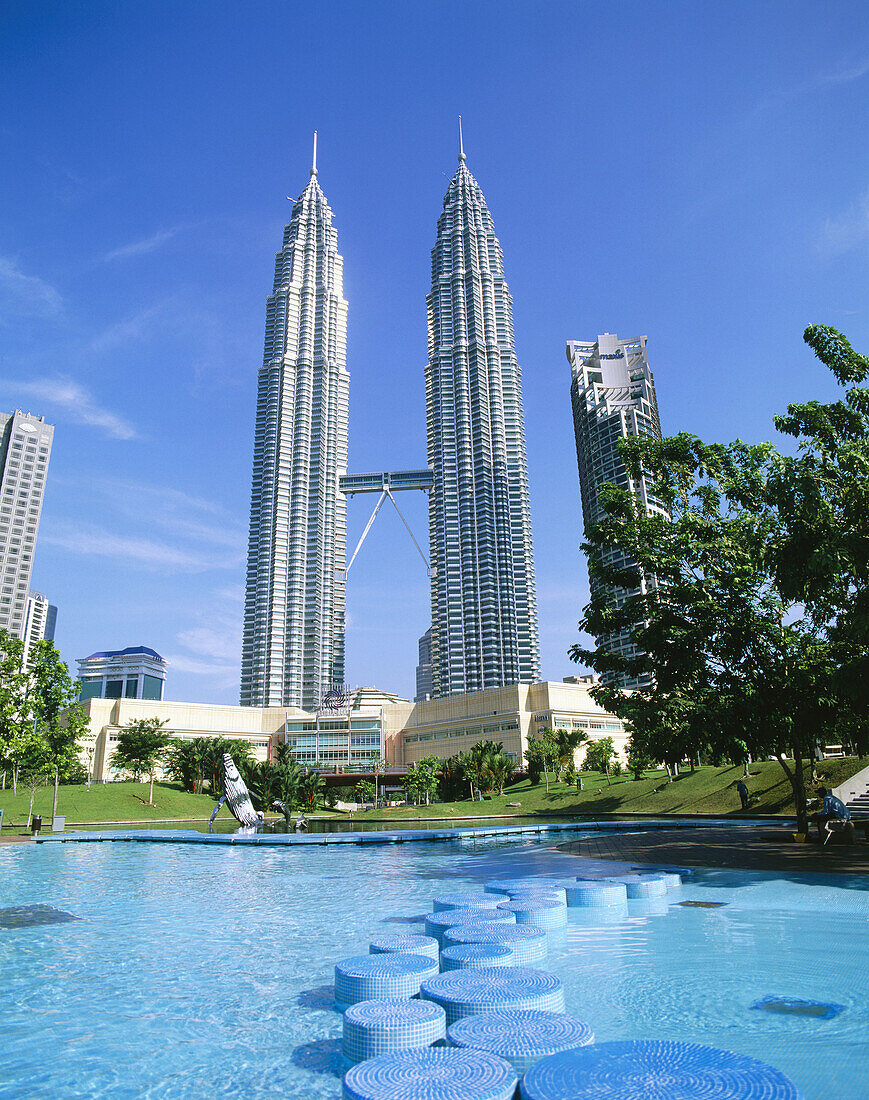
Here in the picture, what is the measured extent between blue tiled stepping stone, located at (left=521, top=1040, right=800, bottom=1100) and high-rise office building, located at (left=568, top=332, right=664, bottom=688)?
122576 mm

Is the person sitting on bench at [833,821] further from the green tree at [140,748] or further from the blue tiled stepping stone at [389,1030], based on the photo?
the green tree at [140,748]

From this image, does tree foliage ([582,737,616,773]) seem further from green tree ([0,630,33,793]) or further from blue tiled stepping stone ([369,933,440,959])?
blue tiled stepping stone ([369,933,440,959])

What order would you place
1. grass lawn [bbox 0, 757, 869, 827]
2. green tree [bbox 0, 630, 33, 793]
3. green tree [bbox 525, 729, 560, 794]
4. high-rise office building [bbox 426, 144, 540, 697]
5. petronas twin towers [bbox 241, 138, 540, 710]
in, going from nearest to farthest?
green tree [bbox 0, 630, 33, 793]
grass lawn [bbox 0, 757, 869, 827]
green tree [bbox 525, 729, 560, 794]
high-rise office building [bbox 426, 144, 540, 697]
petronas twin towers [bbox 241, 138, 540, 710]

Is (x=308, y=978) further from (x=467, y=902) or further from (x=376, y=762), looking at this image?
(x=376, y=762)

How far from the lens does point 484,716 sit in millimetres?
103250

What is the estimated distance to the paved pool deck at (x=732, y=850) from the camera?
15.7 metres

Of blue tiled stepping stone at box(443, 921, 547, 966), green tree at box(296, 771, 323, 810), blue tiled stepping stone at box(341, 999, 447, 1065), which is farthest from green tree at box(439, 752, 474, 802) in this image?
blue tiled stepping stone at box(341, 999, 447, 1065)

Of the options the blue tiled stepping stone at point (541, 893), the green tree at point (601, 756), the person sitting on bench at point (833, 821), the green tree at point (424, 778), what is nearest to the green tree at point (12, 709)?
the blue tiled stepping stone at point (541, 893)

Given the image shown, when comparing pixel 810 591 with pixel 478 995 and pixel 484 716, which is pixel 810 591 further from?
pixel 484 716

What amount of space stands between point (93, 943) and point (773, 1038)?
32.6 feet

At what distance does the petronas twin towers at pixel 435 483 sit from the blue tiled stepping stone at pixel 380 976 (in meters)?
116

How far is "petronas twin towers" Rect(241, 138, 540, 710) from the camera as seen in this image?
5012 inches

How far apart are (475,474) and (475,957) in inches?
5079

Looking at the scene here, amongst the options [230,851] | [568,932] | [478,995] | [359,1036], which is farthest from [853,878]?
[230,851]
